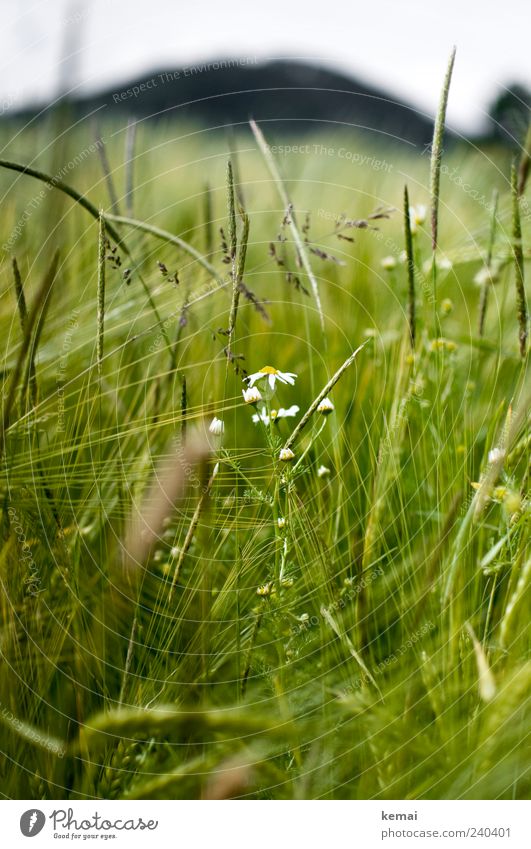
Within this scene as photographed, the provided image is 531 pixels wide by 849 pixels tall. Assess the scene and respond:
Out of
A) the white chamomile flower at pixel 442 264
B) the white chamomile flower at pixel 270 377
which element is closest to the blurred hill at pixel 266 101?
the white chamomile flower at pixel 442 264

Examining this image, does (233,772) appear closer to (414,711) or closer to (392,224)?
(414,711)

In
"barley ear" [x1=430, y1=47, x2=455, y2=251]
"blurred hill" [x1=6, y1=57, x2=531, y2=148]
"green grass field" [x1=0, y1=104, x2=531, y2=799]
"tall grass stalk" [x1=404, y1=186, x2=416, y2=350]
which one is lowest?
"green grass field" [x1=0, y1=104, x2=531, y2=799]

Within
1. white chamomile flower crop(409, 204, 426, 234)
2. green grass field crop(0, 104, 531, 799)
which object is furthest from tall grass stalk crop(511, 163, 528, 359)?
white chamomile flower crop(409, 204, 426, 234)

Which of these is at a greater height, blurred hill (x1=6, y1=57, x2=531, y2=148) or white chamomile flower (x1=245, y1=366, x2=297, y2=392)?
blurred hill (x1=6, y1=57, x2=531, y2=148)

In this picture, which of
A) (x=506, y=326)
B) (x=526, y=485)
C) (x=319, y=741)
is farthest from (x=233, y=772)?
(x=506, y=326)

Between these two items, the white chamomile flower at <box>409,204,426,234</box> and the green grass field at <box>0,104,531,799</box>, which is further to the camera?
the white chamomile flower at <box>409,204,426,234</box>

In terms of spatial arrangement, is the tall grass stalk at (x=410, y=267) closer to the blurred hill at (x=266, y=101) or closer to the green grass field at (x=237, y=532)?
the green grass field at (x=237, y=532)

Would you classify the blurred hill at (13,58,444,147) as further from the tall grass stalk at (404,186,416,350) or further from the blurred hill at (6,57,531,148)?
the tall grass stalk at (404,186,416,350)

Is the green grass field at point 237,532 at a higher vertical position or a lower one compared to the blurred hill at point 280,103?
lower
